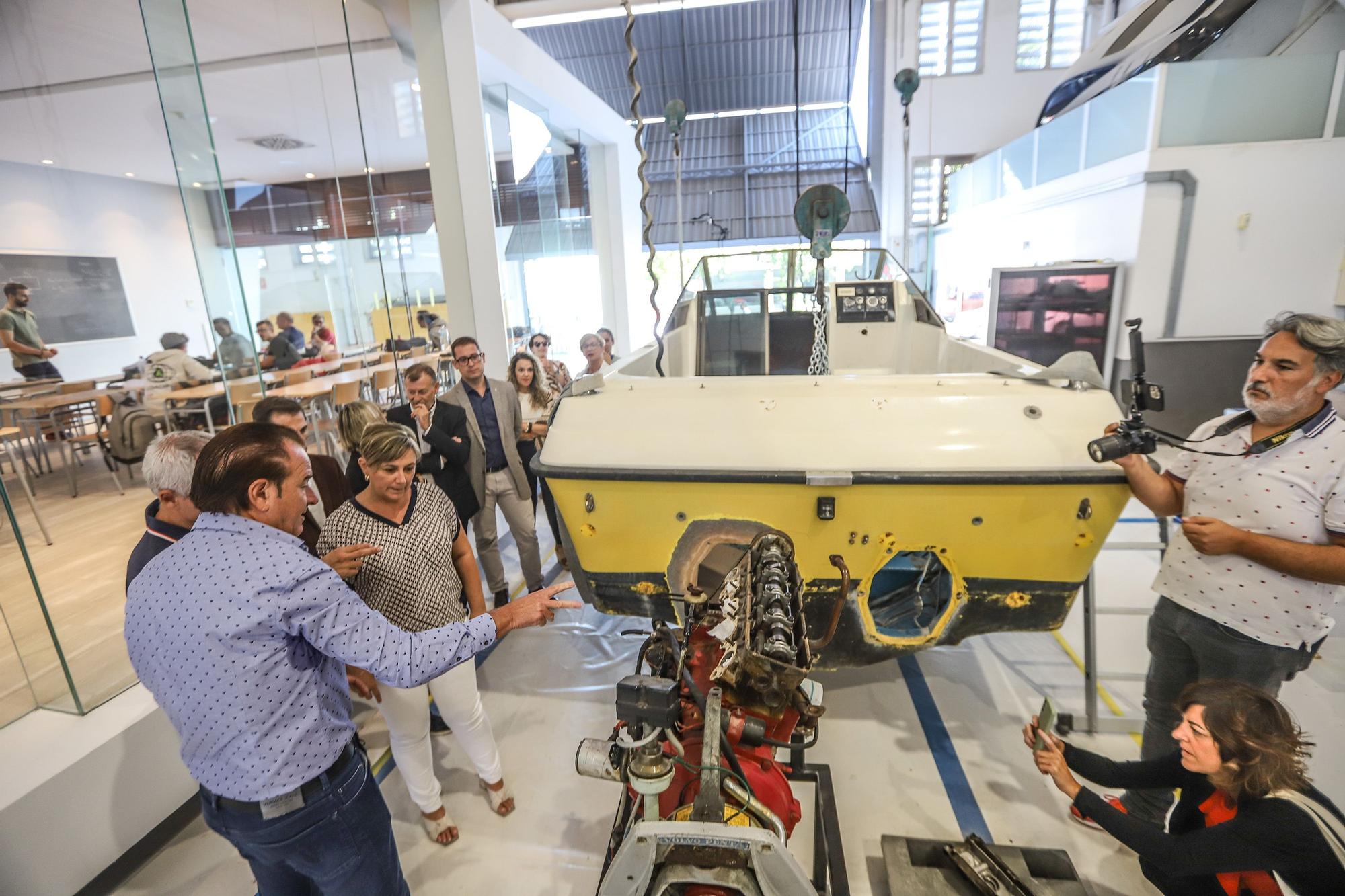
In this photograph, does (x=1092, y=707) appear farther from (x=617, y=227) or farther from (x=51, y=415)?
(x=617, y=227)

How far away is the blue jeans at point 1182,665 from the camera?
1.61 metres

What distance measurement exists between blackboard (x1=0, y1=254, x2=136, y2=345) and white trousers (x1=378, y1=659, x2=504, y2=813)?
80.7 inches

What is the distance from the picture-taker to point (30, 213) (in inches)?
93.6

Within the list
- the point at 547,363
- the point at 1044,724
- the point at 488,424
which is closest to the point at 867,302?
the point at 547,363

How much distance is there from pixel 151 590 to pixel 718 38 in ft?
47.6

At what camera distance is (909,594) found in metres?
2.69

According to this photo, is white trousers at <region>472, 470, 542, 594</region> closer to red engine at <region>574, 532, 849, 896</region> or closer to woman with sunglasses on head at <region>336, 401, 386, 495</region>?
woman with sunglasses on head at <region>336, 401, 386, 495</region>

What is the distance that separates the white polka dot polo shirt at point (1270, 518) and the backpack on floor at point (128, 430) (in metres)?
4.96

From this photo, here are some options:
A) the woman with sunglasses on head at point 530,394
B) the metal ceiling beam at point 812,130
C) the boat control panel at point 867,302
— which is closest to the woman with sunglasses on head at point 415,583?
the woman with sunglasses on head at point 530,394

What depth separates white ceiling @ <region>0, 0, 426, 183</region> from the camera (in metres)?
2.57

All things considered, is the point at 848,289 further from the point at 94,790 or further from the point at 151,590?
the point at 94,790

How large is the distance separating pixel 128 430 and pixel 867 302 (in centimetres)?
467

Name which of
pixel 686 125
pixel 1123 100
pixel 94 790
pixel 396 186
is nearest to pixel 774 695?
pixel 94 790

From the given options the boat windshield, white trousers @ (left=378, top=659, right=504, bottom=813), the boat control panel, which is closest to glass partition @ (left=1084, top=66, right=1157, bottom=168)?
the boat windshield
